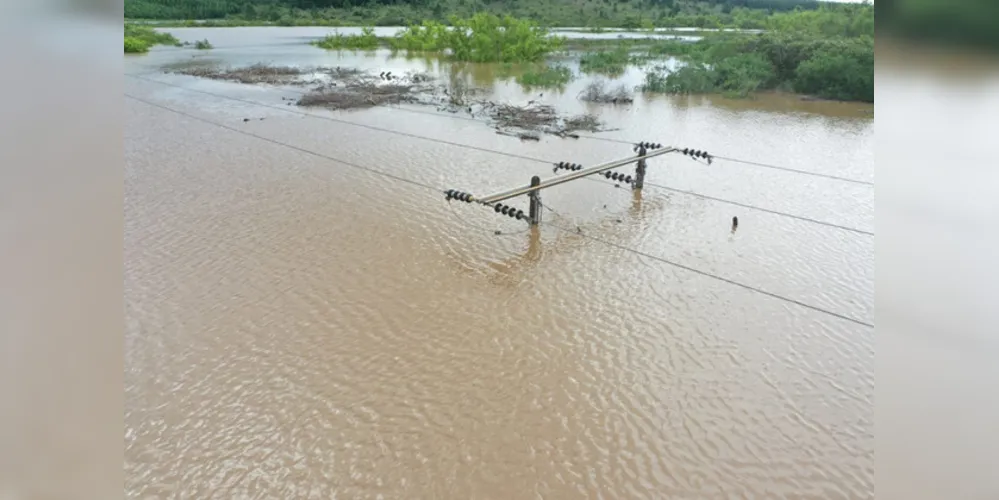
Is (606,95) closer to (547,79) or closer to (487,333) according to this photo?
(547,79)

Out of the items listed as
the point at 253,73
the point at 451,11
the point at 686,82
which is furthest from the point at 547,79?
the point at 451,11

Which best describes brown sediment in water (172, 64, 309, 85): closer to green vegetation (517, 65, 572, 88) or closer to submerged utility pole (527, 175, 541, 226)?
green vegetation (517, 65, 572, 88)

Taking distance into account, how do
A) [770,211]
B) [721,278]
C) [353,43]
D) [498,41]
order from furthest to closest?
[353,43], [498,41], [770,211], [721,278]

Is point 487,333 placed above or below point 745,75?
below

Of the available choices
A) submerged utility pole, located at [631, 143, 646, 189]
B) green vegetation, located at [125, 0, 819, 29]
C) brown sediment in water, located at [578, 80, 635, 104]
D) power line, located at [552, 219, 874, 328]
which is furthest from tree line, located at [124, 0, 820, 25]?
power line, located at [552, 219, 874, 328]

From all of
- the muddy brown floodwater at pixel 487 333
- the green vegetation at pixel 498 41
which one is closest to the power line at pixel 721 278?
the muddy brown floodwater at pixel 487 333
